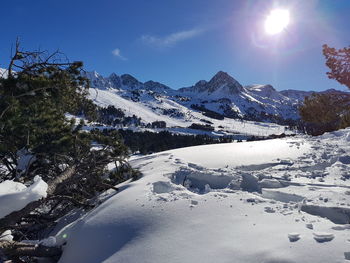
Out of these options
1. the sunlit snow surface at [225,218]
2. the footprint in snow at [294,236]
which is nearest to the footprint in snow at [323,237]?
the sunlit snow surface at [225,218]

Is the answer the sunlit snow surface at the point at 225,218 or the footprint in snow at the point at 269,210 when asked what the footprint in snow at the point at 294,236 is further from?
the footprint in snow at the point at 269,210

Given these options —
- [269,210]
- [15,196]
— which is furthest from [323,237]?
[15,196]

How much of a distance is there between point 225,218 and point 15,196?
2950 millimetres

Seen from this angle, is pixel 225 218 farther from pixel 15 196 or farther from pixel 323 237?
pixel 15 196

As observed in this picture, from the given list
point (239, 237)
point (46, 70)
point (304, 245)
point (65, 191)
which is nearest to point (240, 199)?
point (239, 237)

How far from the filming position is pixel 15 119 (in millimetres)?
7430

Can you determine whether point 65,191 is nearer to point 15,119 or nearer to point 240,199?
point 15,119

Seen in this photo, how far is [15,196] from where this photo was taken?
4164 mm

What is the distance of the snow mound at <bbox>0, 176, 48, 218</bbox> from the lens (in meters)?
4.12

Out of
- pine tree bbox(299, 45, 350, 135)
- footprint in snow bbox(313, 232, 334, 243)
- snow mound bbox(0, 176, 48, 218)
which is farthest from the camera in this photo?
pine tree bbox(299, 45, 350, 135)

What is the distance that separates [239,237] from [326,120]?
17299 mm

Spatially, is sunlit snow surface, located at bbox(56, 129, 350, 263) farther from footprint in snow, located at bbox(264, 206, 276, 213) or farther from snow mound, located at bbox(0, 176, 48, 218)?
snow mound, located at bbox(0, 176, 48, 218)

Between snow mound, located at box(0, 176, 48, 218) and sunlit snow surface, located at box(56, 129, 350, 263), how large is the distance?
2.94 feet

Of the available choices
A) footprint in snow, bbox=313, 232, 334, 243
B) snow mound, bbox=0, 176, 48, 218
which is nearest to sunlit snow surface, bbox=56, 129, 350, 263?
footprint in snow, bbox=313, 232, 334, 243
